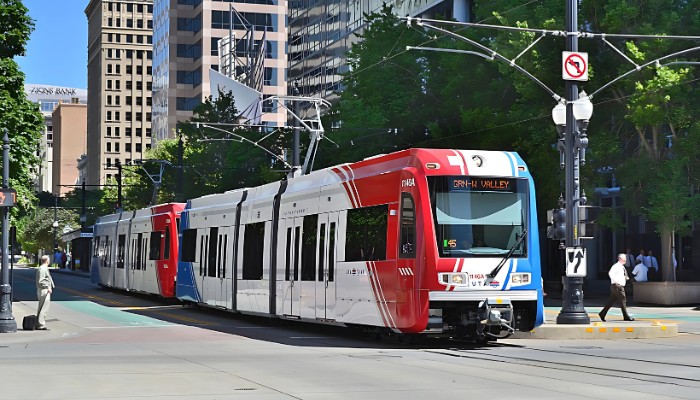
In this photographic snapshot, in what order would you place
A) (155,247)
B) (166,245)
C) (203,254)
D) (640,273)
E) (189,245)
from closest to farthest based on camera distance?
(203,254)
(189,245)
(166,245)
(155,247)
(640,273)

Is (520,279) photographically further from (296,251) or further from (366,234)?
(296,251)

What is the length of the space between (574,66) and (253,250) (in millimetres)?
8825

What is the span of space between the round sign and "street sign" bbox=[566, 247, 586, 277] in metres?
3.76

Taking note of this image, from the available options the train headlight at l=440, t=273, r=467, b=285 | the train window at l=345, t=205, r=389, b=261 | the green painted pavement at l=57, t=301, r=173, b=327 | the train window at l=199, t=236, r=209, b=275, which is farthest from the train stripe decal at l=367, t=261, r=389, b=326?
the train window at l=199, t=236, r=209, b=275

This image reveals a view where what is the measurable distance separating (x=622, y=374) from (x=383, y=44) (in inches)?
1594

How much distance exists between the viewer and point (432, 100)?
5353 cm

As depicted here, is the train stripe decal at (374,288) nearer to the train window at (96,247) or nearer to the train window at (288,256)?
the train window at (288,256)

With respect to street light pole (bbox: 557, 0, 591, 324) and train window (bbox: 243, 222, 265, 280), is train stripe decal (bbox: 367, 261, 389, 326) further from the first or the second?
train window (bbox: 243, 222, 265, 280)

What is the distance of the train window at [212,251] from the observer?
3256 centimetres

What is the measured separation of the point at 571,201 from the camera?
2520 cm

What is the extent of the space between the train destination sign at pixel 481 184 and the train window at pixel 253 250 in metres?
8.43

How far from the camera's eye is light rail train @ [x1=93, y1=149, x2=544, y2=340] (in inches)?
796

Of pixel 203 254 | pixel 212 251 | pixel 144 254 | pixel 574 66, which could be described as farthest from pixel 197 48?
pixel 574 66

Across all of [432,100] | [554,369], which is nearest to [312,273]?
[554,369]
